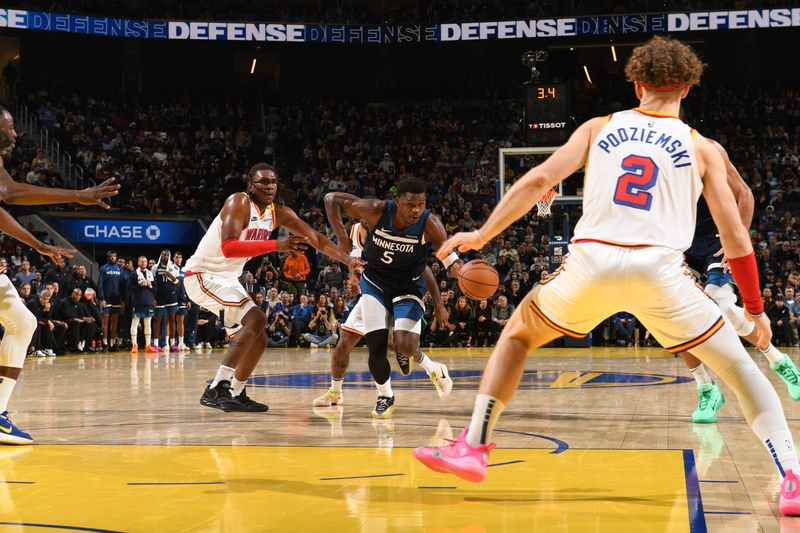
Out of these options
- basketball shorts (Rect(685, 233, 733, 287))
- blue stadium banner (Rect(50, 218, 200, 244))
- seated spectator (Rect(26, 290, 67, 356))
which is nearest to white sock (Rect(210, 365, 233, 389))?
basketball shorts (Rect(685, 233, 733, 287))

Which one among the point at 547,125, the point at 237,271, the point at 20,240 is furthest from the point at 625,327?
the point at 20,240

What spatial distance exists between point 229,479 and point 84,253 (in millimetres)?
20280

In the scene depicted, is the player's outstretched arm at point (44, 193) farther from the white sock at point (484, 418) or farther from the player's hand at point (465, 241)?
the white sock at point (484, 418)

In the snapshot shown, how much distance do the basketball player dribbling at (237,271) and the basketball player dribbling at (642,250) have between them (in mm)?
3642

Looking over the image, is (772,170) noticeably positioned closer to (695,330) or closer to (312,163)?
(312,163)

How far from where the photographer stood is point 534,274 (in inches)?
810

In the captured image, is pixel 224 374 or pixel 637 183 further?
pixel 224 374

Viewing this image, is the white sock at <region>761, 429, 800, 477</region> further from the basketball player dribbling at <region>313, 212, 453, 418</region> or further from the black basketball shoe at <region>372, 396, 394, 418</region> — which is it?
the basketball player dribbling at <region>313, 212, 453, 418</region>

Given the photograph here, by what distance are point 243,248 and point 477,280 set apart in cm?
241

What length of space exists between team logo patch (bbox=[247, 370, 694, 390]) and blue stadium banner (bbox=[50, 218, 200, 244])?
1345 centimetres

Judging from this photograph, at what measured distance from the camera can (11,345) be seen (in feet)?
20.5

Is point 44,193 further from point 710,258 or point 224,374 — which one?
point 710,258

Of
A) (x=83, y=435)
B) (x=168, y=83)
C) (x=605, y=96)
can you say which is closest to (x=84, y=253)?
(x=168, y=83)

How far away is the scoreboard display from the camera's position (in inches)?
727
